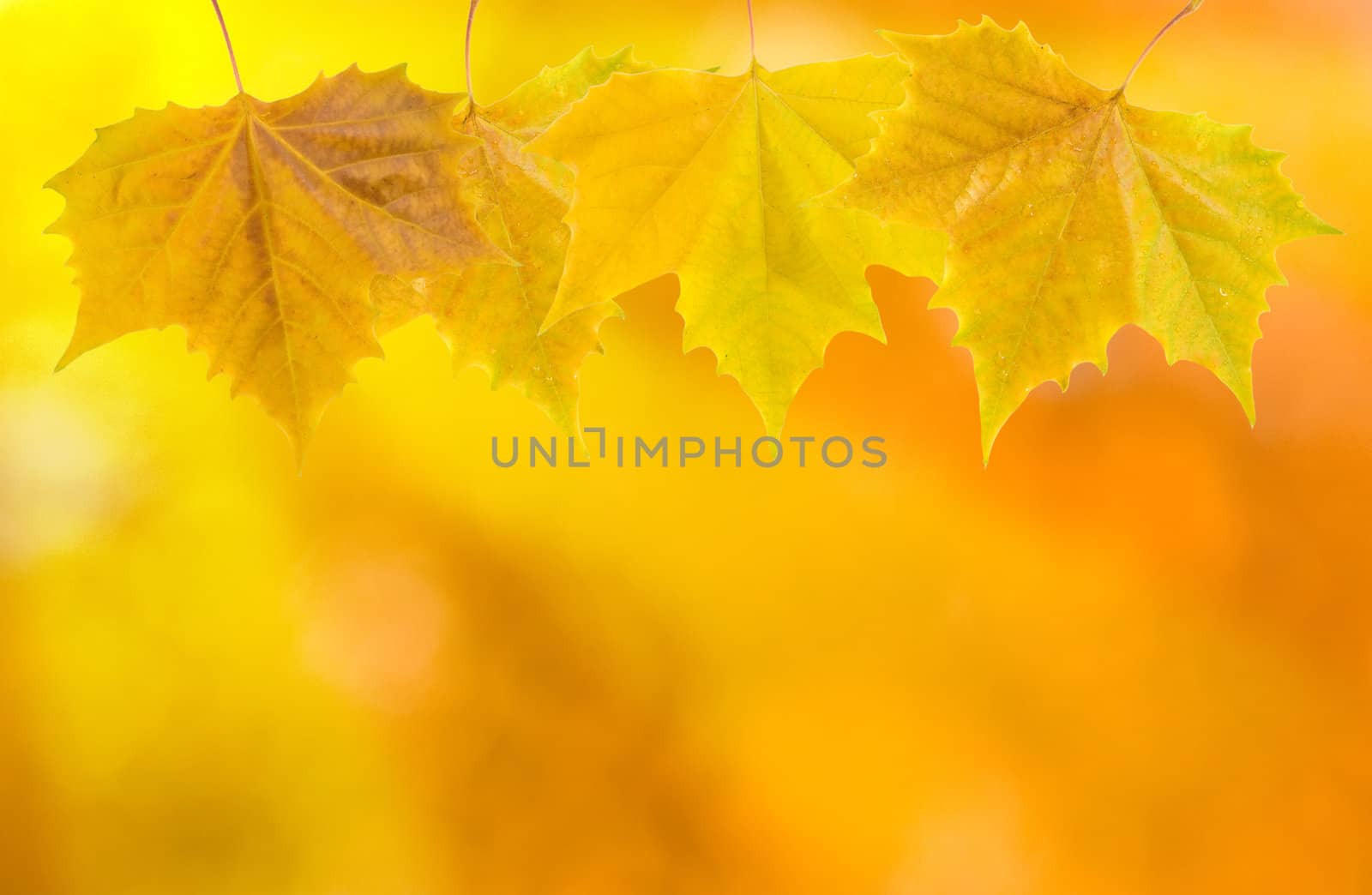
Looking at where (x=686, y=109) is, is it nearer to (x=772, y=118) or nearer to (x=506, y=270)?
(x=772, y=118)

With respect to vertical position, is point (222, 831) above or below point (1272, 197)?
below

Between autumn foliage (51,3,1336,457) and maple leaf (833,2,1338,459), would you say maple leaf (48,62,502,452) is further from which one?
maple leaf (833,2,1338,459)

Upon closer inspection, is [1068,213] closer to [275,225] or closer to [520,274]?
[520,274]

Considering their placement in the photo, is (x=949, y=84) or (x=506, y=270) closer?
(x=949, y=84)

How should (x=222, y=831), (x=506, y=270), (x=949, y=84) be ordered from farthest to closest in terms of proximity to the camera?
(x=222, y=831) < (x=506, y=270) < (x=949, y=84)

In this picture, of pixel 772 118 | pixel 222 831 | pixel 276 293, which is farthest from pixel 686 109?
pixel 222 831

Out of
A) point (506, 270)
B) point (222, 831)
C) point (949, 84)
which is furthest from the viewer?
point (222, 831)

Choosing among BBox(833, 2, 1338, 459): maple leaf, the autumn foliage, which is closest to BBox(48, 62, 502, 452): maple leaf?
the autumn foliage
